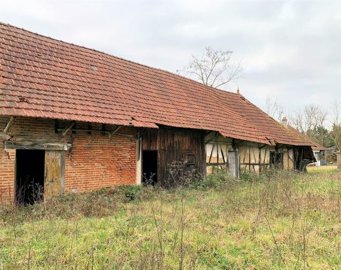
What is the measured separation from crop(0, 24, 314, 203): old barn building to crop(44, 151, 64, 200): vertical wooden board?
0.10 feet

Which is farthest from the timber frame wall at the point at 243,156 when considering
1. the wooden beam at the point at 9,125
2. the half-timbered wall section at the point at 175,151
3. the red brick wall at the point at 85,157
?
the wooden beam at the point at 9,125

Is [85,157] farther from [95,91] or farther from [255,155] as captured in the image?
[255,155]

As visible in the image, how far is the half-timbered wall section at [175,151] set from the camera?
15234 mm

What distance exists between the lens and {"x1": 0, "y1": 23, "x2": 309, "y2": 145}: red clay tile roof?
11.4 m

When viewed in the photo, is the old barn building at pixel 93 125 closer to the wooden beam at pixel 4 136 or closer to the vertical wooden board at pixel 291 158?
the wooden beam at pixel 4 136

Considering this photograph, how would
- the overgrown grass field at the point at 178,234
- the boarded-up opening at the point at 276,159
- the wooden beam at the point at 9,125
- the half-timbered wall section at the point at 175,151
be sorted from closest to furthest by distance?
the overgrown grass field at the point at 178,234 < the wooden beam at the point at 9,125 < the half-timbered wall section at the point at 175,151 < the boarded-up opening at the point at 276,159

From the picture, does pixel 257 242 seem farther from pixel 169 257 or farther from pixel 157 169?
pixel 157 169

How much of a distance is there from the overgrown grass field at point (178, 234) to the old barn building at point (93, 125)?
1.59m

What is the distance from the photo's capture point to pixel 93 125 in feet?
42.2

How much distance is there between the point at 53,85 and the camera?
1253cm

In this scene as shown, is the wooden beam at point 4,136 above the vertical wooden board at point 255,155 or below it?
above

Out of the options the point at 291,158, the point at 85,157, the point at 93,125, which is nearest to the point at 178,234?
the point at 85,157

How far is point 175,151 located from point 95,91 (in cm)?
422

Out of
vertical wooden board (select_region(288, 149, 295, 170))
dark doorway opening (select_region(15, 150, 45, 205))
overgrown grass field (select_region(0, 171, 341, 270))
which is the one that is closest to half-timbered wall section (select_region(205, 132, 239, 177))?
overgrown grass field (select_region(0, 171, 341, 270))
